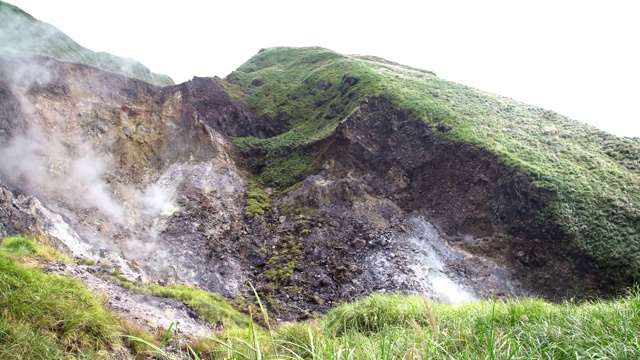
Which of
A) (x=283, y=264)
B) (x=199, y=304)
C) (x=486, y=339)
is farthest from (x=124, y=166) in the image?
(x=486, y=339)

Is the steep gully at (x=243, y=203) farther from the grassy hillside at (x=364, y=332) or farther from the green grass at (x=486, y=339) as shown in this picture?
the green grass at (x=486, y=339)

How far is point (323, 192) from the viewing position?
73.5 feet

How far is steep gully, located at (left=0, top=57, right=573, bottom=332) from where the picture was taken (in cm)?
1597

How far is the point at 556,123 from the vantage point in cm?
2633

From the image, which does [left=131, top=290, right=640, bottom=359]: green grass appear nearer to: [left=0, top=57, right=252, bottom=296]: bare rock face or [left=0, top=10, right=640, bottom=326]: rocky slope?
[left=0, top=10, right=640, bottom=326]: rocky slope

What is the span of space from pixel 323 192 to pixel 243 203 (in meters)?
5.22

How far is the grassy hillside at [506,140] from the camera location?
16734 mm

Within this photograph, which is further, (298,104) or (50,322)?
(298,104)

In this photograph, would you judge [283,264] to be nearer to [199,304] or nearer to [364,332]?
[199,304]

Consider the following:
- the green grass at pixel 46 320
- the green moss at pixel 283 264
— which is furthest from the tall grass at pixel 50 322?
the green moss at pixel 283 264

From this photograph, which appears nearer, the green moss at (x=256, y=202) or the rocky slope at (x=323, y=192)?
the rocky slope at (x=323, y=192)

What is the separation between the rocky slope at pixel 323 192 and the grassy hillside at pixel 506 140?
0.12 m

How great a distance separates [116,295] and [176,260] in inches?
314

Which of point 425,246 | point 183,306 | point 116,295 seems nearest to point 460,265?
point 425,246
